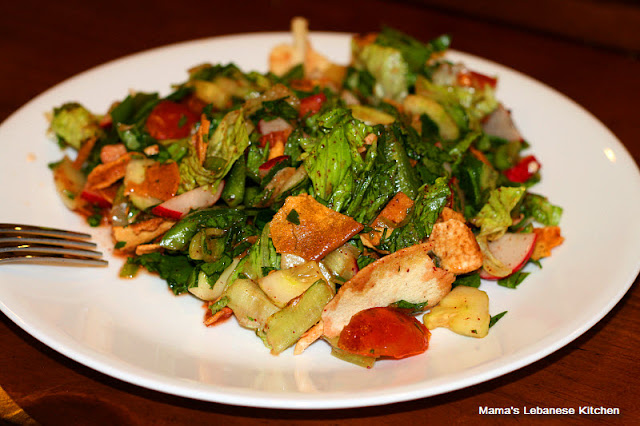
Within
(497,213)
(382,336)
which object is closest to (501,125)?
(497,213)

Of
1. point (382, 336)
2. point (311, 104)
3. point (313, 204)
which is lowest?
point (382, 336)

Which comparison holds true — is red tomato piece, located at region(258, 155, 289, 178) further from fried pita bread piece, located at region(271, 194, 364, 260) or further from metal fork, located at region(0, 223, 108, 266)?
metal fork, located at region(0, 223, 108, 266)

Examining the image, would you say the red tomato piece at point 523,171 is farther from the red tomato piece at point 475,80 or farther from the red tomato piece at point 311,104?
the red tomato piece at point 311,104

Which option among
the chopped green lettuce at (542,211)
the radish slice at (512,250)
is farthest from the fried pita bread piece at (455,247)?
the chopped green lettuce at (542,211)

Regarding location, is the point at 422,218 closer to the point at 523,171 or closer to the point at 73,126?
the point at 523,171

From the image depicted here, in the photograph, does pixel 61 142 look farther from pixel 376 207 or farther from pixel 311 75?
pixel 376 207

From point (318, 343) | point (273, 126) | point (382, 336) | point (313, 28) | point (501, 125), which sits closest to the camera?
point (382, 336)

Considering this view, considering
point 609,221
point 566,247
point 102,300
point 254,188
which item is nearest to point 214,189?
point 254,188

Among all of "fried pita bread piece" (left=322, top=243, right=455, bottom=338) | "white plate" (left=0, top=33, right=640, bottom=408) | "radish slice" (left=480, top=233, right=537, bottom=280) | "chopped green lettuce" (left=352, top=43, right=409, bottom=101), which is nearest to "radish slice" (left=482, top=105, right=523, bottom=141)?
"white plate" (left=0, top=33, right=640, bottom=408)

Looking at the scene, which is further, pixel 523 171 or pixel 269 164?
pixel 523 171
